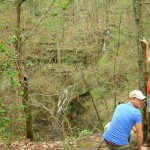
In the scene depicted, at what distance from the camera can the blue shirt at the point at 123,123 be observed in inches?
187

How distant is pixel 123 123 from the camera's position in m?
4.79

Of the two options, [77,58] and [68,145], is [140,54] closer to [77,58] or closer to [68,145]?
[68,145]

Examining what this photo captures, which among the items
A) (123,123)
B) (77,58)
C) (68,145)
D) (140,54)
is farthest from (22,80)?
(77,58)

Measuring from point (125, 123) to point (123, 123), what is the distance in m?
0.03

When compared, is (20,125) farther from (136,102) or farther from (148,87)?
(136,102)

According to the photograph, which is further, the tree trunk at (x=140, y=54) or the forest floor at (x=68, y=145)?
the forest floor at (x=68, y=145)

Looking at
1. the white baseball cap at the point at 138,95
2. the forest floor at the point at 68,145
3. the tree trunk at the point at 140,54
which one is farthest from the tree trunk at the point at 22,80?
the white baseball cap at the point at 138,95

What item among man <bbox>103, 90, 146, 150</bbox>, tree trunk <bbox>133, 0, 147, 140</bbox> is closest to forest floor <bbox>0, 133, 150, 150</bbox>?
tree trunk <bbox>133, 0, 147, 140</bbox>

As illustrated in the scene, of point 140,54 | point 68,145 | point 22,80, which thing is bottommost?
point 68,145

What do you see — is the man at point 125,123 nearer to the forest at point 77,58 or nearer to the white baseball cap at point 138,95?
the white baseball cap at point 138,95

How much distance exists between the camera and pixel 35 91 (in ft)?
43.9

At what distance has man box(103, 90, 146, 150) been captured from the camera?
4.74 m

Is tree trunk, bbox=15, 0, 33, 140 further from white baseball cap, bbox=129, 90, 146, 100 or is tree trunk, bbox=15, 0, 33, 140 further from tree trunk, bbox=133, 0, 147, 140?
white baseball cap, bbox=129, 90, 146, 100

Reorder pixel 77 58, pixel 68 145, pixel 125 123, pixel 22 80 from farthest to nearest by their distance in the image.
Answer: pixel 77 58 < pixel 22 80 < pixel 68 145 < pixel 125 123
